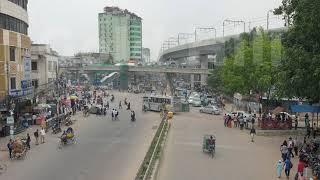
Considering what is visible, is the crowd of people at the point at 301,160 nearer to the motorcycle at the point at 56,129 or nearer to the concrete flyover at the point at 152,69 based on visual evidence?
the motorcycle at the point at 56,129

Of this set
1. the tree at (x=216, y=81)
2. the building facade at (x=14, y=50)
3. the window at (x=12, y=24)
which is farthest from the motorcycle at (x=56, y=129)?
the tree at (x=216, y=81)

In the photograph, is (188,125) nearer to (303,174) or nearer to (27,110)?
(27,110)

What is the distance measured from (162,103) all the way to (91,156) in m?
29.4

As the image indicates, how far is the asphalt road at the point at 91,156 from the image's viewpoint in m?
23.8

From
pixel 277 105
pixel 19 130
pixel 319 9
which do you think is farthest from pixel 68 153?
pixel 277 105

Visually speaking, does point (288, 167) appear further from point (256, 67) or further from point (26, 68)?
point (26, 68)

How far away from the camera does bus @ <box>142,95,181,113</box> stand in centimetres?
5688

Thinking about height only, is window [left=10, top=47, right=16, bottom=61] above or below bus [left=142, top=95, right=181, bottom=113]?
above

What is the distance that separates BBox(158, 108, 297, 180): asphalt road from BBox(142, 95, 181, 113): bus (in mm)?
12974

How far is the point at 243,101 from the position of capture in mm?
61969

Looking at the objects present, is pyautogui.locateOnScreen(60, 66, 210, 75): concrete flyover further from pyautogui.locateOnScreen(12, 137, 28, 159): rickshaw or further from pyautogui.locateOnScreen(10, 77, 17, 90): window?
pyautogui.locateOnScreen(12, 137, 28, 159): rickshaw

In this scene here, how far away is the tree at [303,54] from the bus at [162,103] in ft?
82.5

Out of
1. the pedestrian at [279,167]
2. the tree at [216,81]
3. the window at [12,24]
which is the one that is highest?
the window at [12,24]

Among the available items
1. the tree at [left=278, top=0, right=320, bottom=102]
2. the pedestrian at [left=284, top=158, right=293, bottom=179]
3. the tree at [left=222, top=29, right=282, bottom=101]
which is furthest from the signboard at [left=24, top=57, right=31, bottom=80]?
the pedestrian at [left=284, top=158, right=293, bottom=179]
